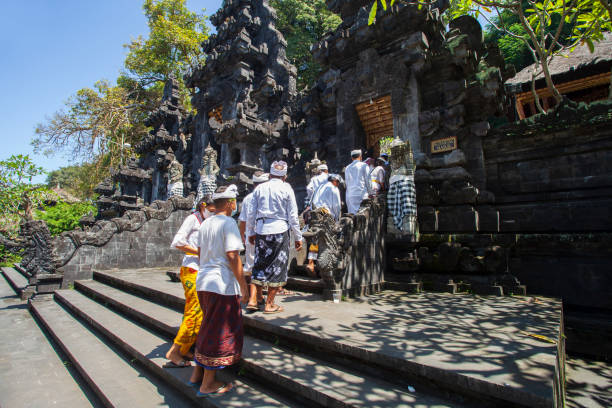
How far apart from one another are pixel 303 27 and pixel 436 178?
72.1 ft

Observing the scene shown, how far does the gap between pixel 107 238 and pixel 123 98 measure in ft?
76.2

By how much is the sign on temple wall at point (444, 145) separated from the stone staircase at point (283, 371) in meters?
5.49

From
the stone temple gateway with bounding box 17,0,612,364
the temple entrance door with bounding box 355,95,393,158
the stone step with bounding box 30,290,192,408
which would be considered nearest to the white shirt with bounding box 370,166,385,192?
the stone temple gateway with bounding box 17,0,612,364

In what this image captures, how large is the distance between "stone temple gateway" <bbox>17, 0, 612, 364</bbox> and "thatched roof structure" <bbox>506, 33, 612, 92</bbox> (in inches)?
189

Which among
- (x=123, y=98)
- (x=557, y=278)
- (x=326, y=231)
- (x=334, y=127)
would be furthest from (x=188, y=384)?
(x=123, y=98)

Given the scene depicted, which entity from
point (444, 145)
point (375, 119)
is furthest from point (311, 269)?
point (375, 119)

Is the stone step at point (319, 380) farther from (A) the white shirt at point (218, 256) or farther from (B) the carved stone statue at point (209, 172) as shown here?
(B) the carved stone statue at point (209, 172)

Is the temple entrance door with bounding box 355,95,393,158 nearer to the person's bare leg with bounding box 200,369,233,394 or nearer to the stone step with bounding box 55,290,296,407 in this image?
the stone step with bounding box 55,290,296,407

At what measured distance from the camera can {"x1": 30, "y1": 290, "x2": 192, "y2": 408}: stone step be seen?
9.64 feet

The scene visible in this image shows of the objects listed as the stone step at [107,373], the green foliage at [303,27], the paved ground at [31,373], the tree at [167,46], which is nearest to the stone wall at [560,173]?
the stone step at [107,373]

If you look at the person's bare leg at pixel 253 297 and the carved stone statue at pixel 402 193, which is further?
the carved stone statue at pixel 402 193

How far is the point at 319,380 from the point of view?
2.56m

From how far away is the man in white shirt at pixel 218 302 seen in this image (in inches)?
104

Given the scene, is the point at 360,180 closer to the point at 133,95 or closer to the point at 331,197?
the point at 331,197
